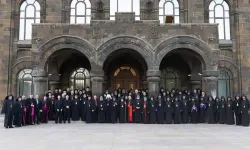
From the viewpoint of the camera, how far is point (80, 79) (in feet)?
75.6

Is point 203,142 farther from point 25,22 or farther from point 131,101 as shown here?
point 25,22

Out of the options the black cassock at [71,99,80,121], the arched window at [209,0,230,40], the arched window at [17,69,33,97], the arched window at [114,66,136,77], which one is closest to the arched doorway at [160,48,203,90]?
the arched window at [114,66,136,77]

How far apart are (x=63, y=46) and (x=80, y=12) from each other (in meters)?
6.02

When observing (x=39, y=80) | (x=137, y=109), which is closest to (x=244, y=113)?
(x=137, y=109)

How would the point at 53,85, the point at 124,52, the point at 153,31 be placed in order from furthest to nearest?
the point at 53,85, the point at 124,52, the point at 153,31

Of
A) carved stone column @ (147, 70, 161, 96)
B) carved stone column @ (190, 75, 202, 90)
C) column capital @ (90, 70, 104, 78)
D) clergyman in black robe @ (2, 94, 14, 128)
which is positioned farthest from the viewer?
carved stone column @ (190, 75, 202, 90)

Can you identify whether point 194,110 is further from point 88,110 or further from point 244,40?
point 244,40

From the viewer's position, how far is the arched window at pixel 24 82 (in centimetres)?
2233

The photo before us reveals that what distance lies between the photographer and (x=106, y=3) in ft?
73.7

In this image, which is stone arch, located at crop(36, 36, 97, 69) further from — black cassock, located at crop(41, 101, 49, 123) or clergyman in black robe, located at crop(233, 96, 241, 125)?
clergyman in black robe, located at crop(233, 96, 241, 125)

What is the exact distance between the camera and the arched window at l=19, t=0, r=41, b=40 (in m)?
22.9

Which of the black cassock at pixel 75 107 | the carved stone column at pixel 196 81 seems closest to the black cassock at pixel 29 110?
the black cassock at pixel 75 107

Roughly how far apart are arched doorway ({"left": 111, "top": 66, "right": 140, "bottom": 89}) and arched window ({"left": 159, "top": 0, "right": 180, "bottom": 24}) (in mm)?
4720

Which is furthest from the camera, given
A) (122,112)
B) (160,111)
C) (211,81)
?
(211,81)
